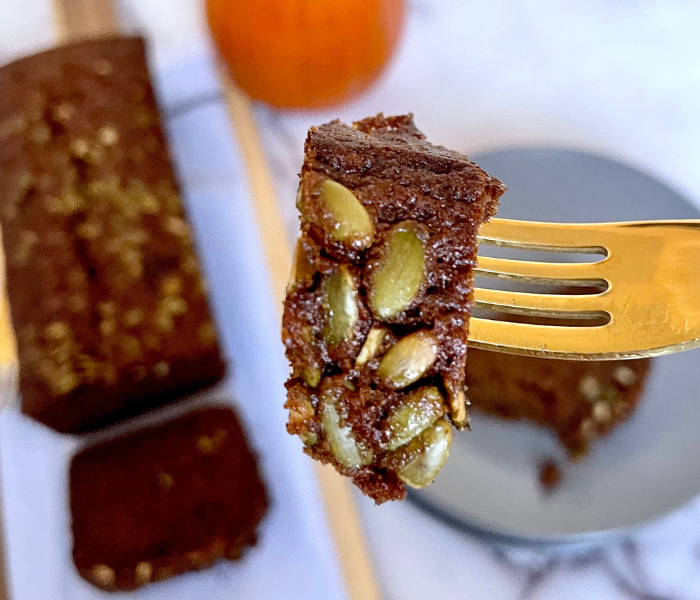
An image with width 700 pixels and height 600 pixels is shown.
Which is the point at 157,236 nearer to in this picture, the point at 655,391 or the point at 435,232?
the point at 435,232

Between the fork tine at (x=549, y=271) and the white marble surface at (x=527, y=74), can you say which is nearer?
the fork tine at (x=549, y=271)

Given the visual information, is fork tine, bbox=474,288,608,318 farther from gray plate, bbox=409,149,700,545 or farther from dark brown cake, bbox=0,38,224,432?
dark brown cake, bbox=0,38,224,432

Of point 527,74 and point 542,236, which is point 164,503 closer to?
point 542,236

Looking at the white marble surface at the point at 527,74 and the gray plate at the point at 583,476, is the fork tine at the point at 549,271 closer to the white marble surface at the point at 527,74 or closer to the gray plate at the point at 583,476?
the gray plate at the point at 583,476

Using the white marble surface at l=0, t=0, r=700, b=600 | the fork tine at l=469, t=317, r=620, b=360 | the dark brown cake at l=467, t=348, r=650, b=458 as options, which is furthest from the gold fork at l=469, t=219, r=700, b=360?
the white marble surface at l=0, t=0, r=700, b=600

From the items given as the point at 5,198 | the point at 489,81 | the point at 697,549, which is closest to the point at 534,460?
the point at 697,549

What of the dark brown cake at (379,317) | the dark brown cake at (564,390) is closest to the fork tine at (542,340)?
the dark brown cake at (379,317)

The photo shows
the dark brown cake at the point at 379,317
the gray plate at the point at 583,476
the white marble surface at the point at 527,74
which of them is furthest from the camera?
the white marble surface at the point at 527,74
